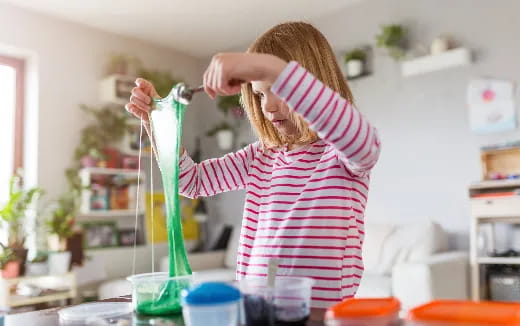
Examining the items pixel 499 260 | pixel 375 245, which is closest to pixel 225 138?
pixel 375 245

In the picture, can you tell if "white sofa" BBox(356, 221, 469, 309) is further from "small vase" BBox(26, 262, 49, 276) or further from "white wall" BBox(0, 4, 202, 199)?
"white wall" BBox(0, 4, 202, 199)

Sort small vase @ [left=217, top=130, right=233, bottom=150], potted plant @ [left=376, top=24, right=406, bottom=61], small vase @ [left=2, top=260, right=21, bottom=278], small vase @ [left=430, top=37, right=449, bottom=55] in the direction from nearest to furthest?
1. small vase @ [left=2, top=260, right=21, bottom=278]
2. small vase @ [left=430, top=37, right=449, bottom=55]
3. potted plant @ [left=376, top=24, right=406, bottom=61]
4. small vase @ [left=217, top=130, right=233, bottom=150]

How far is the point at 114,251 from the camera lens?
3756 mm

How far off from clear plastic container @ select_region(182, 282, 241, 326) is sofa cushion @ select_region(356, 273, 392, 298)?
7.32ft

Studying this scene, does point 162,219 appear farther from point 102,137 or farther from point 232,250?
point 102,137

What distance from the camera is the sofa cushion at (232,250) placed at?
12.9ft

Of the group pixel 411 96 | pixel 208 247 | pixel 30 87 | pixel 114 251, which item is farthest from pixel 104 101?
pixel 411 96

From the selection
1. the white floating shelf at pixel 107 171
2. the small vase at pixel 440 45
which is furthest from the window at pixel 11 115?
the small vase at pixel 440 45

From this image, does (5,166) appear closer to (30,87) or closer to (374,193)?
(30,87)

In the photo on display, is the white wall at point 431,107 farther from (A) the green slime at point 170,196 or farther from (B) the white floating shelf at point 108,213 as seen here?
(A) the green slime at point 170,196

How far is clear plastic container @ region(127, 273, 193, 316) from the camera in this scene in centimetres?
69

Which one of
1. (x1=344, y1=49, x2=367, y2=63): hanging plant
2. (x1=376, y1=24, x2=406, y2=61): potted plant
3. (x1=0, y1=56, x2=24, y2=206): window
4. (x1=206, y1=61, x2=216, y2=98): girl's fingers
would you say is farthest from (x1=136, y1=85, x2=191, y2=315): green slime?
(x1=0, y1=56, x2=24, y2=206): window

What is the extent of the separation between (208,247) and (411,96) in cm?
214

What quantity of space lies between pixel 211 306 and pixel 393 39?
125 inches
